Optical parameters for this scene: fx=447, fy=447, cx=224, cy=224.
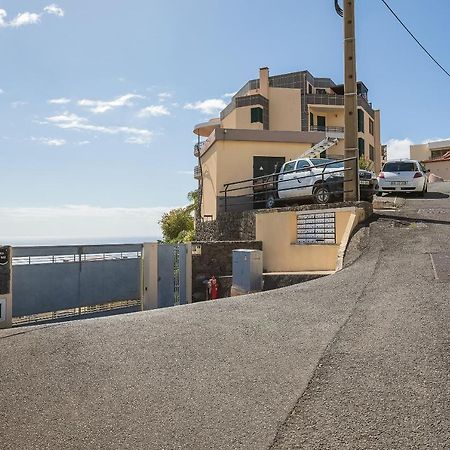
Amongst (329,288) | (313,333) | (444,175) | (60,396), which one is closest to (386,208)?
(329,288)

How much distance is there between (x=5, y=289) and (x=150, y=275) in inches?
261

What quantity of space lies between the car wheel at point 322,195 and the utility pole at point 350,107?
1937 millimetres

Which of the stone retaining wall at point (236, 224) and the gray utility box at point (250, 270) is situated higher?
the stone retaining wall at point (236, 224)

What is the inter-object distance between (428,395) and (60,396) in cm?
313

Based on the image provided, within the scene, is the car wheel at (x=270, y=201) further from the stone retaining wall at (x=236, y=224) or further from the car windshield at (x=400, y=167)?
the car windshield at (x=400, y=167)

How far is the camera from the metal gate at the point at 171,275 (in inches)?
574

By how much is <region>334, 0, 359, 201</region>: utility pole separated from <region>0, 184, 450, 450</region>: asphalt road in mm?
6970

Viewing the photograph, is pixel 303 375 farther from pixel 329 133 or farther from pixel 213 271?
pixel 329 133

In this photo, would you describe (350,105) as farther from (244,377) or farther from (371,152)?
(371,152)

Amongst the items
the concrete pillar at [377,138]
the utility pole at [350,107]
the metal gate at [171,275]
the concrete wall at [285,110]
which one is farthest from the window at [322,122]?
the metal gate at [171,275]

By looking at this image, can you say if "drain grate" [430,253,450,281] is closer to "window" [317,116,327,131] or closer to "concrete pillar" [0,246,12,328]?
"concrete pillar" [0,246,12,328]

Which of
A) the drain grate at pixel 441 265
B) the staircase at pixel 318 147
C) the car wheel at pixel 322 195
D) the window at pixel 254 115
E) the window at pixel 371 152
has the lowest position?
the drain grate at pixel 441 265

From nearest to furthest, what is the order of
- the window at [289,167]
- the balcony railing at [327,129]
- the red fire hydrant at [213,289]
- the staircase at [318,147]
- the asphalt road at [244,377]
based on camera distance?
the asphalt road at [244,377], the red fire hydrant at [213,289], the window at [289,167], the staircase at [318,147], the balcony railing at [327,129]

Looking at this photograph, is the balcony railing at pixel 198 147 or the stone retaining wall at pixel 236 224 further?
the balcony railing at pixel 198 147
